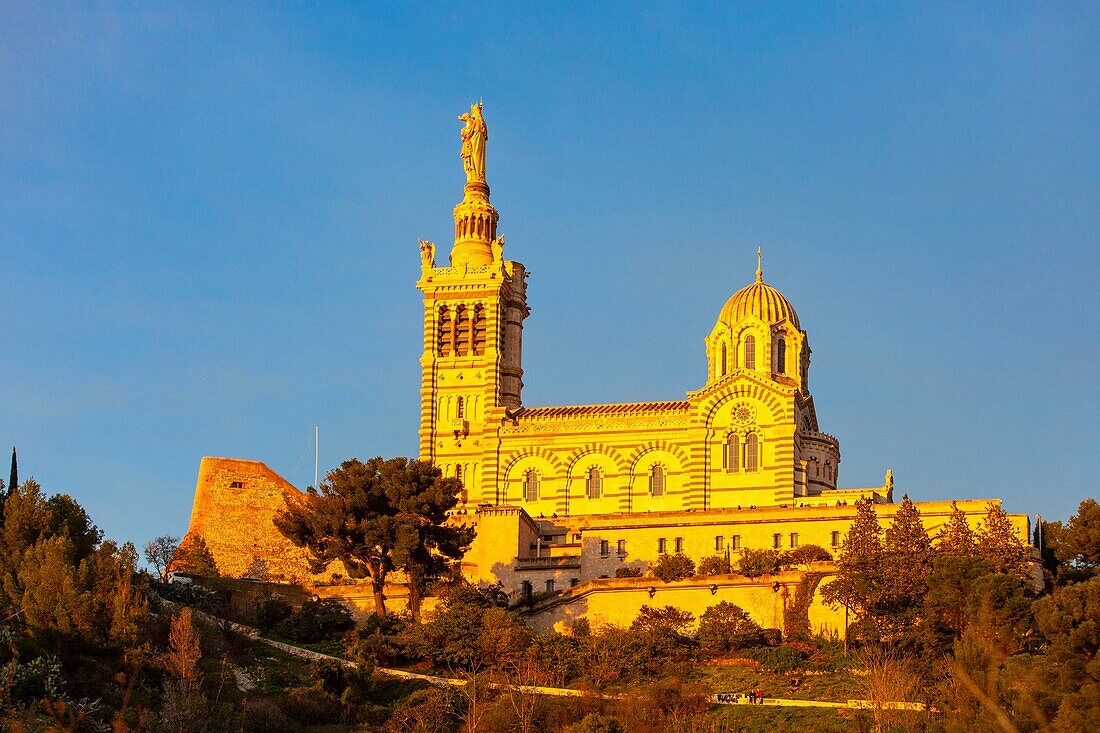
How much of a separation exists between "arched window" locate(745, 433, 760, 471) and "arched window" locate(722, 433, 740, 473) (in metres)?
0.51

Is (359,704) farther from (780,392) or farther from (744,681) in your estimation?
(780,392)

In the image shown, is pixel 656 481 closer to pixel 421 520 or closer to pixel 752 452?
pixel 752 452

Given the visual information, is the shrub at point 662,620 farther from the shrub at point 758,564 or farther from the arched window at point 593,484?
the arched window at point 593,484

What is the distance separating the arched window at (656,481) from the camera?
3376 inches

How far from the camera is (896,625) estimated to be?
205 feet

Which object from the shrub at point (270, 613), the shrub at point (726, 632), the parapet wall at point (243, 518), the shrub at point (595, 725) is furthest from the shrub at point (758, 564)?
the parapet wall at point (243, 518)

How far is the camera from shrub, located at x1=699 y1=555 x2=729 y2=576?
7124cm

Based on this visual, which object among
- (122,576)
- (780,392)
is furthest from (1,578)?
A: (780,392)

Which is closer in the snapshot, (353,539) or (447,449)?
(353,539)

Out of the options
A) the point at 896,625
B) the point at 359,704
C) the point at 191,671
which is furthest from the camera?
the point at 896,625

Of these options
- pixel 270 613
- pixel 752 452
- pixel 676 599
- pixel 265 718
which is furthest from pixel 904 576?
pixel 270 613

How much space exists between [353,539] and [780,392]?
24921 mm

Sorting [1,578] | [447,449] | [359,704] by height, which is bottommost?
[359,704]

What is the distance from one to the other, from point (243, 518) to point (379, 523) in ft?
54.5
